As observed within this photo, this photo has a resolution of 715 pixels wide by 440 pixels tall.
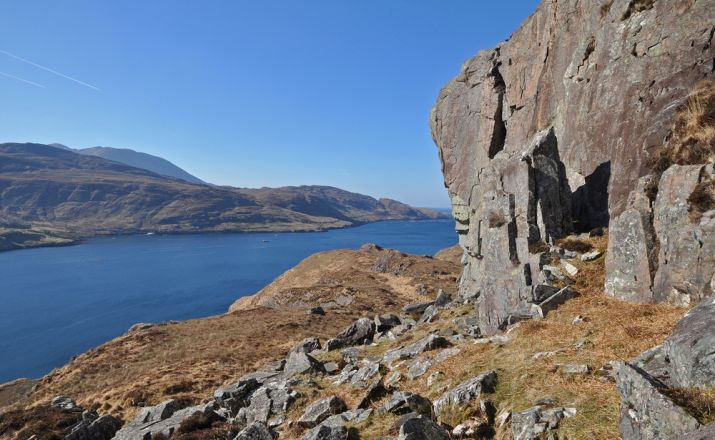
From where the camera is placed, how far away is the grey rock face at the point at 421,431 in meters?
10.6

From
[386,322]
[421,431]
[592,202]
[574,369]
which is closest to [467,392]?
[421,431]

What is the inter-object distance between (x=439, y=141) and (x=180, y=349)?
37839mm

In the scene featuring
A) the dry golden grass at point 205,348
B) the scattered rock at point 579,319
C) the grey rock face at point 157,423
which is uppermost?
the scattered rock at point 579,319

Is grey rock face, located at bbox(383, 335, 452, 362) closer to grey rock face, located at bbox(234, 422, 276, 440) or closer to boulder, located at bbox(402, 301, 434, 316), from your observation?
grey rock face, located at bbox(234, 422, 276, 440)

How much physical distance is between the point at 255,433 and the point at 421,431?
23.7 feet

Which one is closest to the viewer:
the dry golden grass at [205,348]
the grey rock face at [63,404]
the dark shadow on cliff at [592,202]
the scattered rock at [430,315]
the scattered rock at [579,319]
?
the scattered rock at [579,319]

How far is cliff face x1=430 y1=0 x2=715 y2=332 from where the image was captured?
20.1 meters

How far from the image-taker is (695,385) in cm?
764

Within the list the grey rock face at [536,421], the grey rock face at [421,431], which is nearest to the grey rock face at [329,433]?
the grey rock face at [421,431]

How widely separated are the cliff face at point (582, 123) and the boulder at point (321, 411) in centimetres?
924

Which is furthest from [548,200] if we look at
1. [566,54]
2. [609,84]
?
[566,54]

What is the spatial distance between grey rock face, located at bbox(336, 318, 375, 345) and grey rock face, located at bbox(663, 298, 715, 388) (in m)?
23.1

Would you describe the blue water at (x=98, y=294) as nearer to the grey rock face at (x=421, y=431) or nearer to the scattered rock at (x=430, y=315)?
the scattered rock at (x=430, y=315)

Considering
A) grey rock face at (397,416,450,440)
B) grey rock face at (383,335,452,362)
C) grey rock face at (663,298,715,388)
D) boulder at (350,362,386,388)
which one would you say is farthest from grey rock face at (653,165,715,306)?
boulder at (350,362,386,388)
